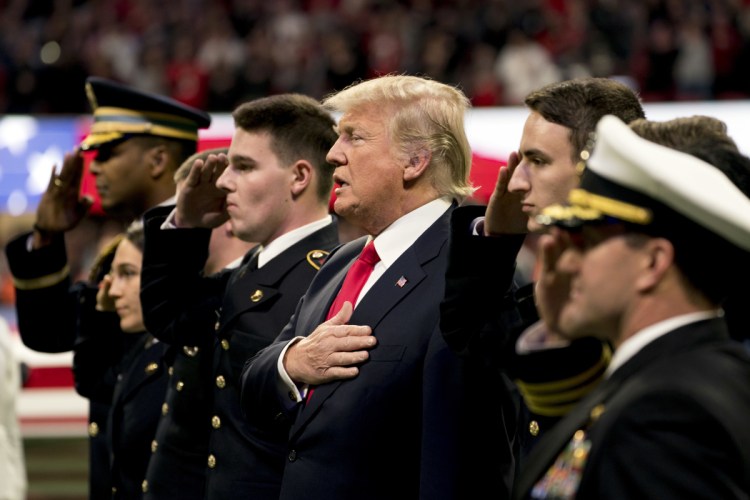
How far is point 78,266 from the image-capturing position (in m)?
13.7

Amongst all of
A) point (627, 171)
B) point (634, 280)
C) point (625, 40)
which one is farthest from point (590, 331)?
point (625, 40)

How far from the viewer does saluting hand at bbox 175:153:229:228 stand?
159 inches

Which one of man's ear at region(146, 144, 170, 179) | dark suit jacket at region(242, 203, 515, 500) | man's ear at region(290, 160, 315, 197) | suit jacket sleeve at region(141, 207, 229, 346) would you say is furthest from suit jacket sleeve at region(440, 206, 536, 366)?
man's ear at region(146, 144, 170, 179)

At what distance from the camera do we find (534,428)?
2.97 m

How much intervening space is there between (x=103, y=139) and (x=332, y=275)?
1.67 metres

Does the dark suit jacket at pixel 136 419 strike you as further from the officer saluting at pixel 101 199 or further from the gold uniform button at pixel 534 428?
the gold uniform button at pixel 534 428

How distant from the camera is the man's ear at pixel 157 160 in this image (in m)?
4.86

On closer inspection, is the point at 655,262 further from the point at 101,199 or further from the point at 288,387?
the point at 101,199

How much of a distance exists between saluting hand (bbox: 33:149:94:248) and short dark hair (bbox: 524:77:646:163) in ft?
8.08

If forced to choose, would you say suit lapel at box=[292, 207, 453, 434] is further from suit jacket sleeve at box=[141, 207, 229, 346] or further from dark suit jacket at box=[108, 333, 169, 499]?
dark suit jacket at box=[108, 333, 169, 499]

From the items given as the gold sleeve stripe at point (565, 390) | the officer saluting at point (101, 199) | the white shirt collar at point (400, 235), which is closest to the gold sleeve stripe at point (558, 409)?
the gold sleeve stripe at point (565, 390)

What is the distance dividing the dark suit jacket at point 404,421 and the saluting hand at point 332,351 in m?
0.03

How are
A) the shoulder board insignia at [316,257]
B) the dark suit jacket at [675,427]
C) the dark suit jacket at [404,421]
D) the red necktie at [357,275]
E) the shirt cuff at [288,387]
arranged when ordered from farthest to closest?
the shoulder board insignia at [316,257] → the red necktie at [357,275] → the shirt cuff at [288,387] → the dark suit jacket at [404,421] → the dark suit jacket at [675,427]

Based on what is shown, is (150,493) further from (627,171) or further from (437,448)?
(627,171)
